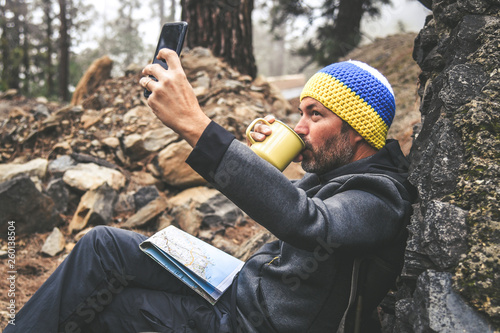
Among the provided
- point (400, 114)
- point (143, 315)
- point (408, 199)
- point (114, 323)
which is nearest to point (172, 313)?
point (143, 315)

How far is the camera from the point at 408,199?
1779 millimetres

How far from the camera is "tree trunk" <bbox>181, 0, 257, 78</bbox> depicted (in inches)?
242

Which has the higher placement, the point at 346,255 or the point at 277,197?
the point at 277,197

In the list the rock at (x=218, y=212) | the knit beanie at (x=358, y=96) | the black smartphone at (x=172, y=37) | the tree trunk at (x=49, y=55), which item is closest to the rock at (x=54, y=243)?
the rock at (x=218, y=212)

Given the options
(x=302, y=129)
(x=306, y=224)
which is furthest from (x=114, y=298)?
(x=302, y=129)

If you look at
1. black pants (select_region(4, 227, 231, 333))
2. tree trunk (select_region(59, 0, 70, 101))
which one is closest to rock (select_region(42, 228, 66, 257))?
black pants (select_region(4, 227, 231, 333))

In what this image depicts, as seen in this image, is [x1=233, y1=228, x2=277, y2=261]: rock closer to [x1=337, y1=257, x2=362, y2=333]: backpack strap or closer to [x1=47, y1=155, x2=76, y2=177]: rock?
[x1=337, y1=257, x2=362, y2=333]: backpack strap

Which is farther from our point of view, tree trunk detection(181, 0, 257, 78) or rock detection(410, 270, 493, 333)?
tree trunk detection(181, 0, 257, 78)

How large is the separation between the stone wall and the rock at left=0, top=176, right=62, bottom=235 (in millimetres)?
3622

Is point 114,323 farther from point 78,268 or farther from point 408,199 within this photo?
A: point 408,199

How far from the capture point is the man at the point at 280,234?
1433mm

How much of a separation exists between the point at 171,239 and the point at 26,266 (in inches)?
79.9

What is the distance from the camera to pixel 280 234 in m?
1.42

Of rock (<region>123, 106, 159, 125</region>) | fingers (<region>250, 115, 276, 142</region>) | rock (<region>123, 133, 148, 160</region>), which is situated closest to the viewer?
fingers (<region>250, 115, 276, 142</region>)
